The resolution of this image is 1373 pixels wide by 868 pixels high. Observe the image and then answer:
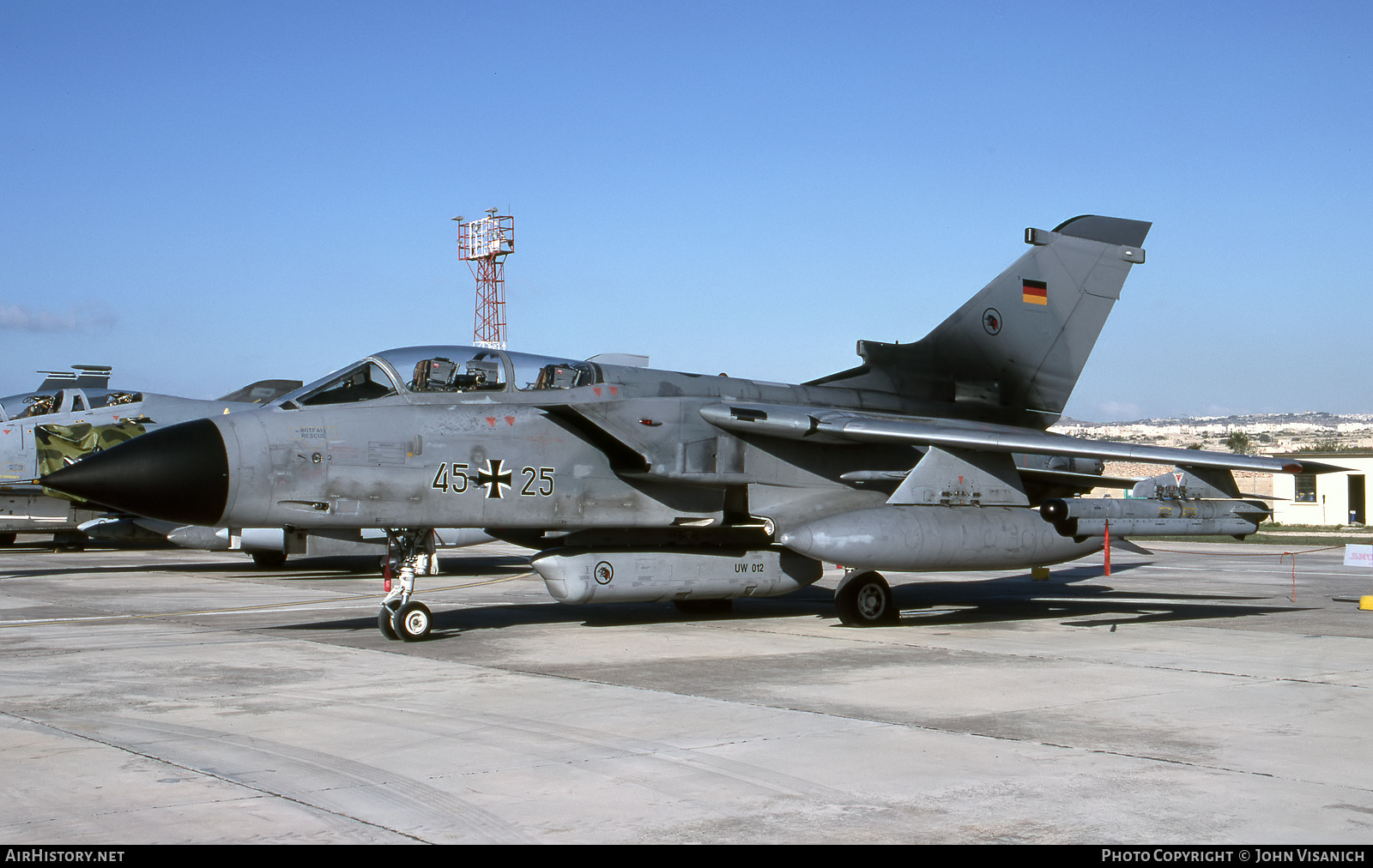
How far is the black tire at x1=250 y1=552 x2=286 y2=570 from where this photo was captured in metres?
21.1

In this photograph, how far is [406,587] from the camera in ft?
35.0

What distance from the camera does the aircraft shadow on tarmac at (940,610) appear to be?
12.6 m

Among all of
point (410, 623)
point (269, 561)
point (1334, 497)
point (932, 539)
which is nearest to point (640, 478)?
point (410, 623)

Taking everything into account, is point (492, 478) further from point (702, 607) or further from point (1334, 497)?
point (1334, 497)

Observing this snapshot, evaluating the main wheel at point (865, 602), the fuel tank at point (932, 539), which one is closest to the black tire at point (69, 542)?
the main wheel at point (865, 602)

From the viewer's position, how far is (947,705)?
739 centimetres

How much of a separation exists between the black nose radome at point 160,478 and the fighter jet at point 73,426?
42.3 ft

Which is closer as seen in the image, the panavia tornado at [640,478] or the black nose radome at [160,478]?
the black nose radome at [160,478]

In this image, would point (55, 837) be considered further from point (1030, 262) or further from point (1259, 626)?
point (1030, 262)

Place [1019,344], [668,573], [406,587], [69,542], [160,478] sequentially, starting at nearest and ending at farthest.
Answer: [160,478] < [406,587] < [668,573] < [1019,344] < [69,542]

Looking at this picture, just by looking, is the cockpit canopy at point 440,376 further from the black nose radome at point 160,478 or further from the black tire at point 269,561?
the black tire at point 269,561

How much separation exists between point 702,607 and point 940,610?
2948 mm

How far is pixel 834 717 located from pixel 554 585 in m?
4.70

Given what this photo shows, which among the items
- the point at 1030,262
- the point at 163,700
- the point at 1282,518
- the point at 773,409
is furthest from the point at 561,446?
the point at 1282,518
